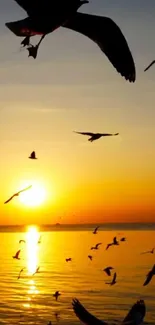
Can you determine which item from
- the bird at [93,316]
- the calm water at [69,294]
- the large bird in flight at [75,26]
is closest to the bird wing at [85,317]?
the bird at [93,316]

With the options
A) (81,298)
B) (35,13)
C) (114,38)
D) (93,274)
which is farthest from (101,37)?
(93,274)

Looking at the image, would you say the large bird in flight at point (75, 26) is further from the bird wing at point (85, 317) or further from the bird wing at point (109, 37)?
the bird wing at point (85, 317)

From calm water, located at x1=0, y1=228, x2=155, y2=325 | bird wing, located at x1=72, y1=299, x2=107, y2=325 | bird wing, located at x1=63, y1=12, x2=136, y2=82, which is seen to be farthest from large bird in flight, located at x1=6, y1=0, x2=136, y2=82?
calm water, located at x1=0, y1=228, x2=155, y2=325

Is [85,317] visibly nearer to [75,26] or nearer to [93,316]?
[93,316]

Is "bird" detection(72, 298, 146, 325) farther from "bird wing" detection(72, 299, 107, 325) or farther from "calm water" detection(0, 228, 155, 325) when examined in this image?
"calm water" detection(0, 228, 155, 325)

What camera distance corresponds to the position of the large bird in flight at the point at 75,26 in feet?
17.5

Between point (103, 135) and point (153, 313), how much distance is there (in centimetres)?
2527

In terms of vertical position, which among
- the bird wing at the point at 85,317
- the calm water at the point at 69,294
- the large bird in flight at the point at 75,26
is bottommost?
the bird wing at the point at 85,317

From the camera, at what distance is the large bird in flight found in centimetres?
534

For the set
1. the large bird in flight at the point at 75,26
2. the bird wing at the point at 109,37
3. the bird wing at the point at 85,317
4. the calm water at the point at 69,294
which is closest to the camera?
the large bird in flight at the point at 75,26

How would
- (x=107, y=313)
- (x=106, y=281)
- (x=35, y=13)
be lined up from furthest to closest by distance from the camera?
(x=106, y=281) < (x=107, y=313) < (x=35, y=13)

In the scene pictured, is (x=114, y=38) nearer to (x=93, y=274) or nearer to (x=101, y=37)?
(x=101, y=37)

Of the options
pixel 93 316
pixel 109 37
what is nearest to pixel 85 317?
pixel 93 316

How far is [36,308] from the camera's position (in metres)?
34.9
